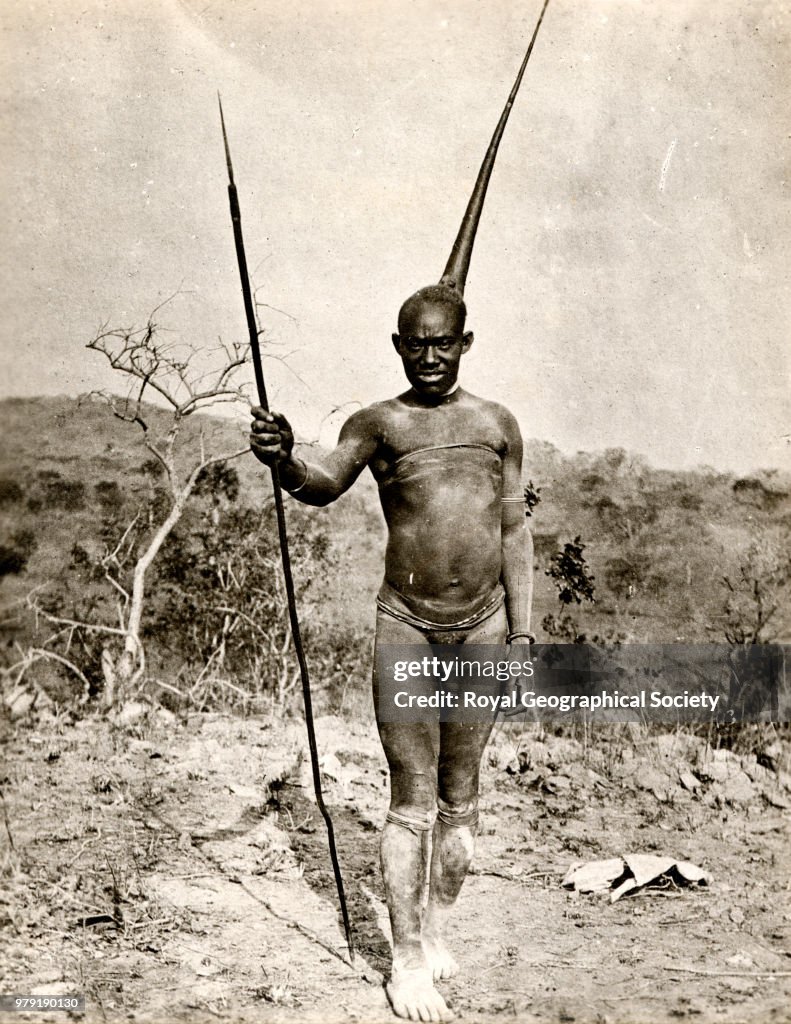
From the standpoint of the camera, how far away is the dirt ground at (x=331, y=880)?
371 centimetres

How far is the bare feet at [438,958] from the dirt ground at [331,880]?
54 mm

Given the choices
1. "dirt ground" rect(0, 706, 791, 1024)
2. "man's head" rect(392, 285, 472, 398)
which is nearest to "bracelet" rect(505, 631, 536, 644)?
"man's head" rect(392, 285, 472, 398)

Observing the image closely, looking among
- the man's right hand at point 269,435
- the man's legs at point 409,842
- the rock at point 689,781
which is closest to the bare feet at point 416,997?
the man's legs at point 409,842

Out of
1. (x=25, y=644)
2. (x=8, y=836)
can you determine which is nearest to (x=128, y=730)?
(x=25, y=644)

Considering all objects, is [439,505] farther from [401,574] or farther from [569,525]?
[569,525]

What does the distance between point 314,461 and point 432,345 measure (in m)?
0.57

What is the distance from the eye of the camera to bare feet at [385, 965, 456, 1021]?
11.4 ft

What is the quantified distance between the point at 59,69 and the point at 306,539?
347 centimetres

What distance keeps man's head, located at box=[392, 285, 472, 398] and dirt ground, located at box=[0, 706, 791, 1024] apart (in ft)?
7.28

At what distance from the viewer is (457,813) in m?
3.66

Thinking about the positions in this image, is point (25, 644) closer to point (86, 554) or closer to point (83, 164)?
point (86, 554)

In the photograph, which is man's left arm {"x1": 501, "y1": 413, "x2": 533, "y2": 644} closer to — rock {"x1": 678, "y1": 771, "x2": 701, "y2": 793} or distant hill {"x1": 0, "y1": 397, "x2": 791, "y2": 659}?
rock {"x1": 678, "y1": 771, "x2": 701, "y2": 793}

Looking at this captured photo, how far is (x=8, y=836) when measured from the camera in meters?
4.93

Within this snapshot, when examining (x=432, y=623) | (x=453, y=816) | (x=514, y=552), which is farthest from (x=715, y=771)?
(x=432, y=623)
